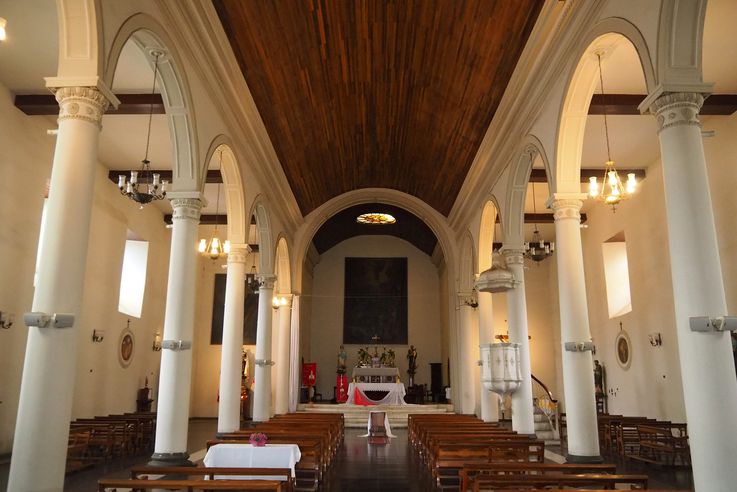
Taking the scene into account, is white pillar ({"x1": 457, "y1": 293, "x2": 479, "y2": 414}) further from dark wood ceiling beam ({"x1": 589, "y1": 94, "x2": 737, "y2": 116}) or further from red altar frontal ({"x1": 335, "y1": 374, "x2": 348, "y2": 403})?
dark wood ceiling beam ({"x1": 589, "y1": 94, "x2": 737, "y2": 116})

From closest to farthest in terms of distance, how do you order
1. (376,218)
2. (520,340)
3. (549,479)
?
(549,479) < (520,340) < (376,218)

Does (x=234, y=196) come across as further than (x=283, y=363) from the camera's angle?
No

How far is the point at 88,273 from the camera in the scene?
12953 mm

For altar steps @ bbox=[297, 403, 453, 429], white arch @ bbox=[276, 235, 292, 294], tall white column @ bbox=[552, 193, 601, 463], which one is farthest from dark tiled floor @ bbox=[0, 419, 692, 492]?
white arch @ bbox=[276, 235, 292, 294]

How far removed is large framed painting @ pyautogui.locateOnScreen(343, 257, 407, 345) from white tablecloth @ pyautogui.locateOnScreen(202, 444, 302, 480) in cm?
1815

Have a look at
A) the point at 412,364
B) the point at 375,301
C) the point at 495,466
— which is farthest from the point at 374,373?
the point at 495,466

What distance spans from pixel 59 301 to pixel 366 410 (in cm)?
1405

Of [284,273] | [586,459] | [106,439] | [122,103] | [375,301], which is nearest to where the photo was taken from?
[586,459]

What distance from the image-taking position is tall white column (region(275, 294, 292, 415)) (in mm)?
17094

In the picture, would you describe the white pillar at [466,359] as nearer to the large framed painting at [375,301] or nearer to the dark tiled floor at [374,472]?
the dark tiled floor at [374,472]

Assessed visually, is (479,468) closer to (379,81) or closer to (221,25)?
(221,25)

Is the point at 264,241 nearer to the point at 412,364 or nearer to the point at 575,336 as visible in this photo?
the point at 575,336

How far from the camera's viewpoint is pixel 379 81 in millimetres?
11422

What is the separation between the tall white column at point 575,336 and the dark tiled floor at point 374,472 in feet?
3.35
